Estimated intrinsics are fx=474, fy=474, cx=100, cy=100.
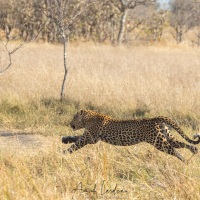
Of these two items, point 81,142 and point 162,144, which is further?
point 81,142

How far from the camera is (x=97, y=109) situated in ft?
28.2

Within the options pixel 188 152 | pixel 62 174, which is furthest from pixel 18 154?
pixel 188 152

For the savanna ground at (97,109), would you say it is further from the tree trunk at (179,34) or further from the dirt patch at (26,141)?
the tree trunk at (179,34)

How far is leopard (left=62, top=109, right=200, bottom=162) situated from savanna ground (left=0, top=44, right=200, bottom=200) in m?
0.12

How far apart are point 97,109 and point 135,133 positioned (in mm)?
3226

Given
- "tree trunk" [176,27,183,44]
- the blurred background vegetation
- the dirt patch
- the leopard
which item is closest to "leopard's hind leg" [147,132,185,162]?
the leopard

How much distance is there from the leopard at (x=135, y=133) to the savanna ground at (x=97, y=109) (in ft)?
0.38

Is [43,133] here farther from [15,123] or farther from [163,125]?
[163,125]

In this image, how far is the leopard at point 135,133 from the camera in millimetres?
5312

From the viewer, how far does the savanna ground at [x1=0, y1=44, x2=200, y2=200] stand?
13.1 feet

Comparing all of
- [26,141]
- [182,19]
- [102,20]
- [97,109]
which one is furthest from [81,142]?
[182,19]

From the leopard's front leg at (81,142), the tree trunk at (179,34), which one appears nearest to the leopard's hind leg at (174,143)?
the leopard's front leg at (81,142)

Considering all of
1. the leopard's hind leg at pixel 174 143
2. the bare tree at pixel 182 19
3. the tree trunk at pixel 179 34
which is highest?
the leopard's hind leg at pixel 174 143

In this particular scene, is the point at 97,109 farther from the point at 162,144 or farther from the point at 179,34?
the point at 179,34
